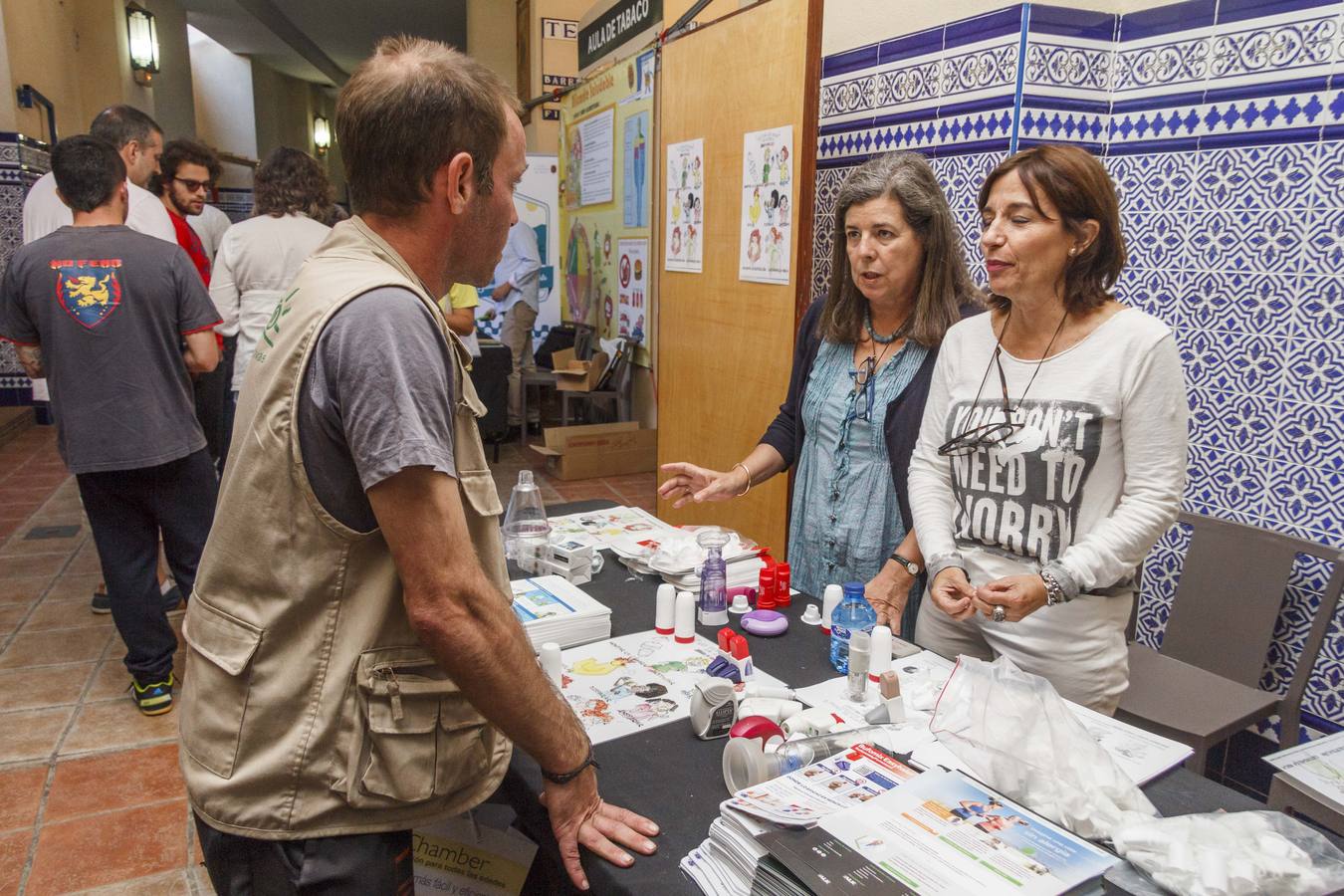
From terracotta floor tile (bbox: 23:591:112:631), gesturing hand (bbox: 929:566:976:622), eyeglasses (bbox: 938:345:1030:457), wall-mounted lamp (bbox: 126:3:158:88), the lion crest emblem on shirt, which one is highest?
wall-mounted lamp (bbox: 126:3:158:88)

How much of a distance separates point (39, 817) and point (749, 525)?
2521 millimetres

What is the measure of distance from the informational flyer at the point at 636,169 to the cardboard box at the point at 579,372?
40.0 inches

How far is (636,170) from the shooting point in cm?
579

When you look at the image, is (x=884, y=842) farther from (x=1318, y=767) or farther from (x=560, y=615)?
(x=1318, y=767)

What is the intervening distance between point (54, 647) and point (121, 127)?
85.2 inches

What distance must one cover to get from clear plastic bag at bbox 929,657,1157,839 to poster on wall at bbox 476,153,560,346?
254 inches

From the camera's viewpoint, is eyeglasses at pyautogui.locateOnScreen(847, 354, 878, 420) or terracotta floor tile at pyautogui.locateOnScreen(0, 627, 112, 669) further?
terracotta floor tile at pyautogui.locateOnScreen(0, 627, 112, 669)

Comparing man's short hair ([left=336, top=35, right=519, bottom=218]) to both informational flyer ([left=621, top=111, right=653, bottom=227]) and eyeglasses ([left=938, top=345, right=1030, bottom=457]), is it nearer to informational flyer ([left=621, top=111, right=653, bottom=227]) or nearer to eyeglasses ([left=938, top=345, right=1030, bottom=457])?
eyeglasses ([left=938, top=345, right=1030, bottom=457])

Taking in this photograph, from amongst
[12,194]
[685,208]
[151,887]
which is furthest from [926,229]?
[12,194]

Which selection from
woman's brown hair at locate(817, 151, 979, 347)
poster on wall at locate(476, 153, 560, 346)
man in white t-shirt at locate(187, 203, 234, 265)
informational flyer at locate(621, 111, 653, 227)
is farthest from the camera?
poster on wall at locate(476, 153, 560, 346)

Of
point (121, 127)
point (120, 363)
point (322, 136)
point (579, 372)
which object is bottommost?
point (579, 372)

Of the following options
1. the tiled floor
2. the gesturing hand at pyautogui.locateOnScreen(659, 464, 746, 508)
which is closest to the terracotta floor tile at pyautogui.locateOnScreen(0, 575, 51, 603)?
the tiled floor

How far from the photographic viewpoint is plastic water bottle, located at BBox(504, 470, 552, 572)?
2.16 metres

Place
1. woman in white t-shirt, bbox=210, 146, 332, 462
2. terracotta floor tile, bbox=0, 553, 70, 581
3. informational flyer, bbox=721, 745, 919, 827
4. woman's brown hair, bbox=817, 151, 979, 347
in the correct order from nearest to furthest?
informational flyer, bbox=721, 745, 919, 827
woman's brown hair, bbox=817, 151, 979, 347
woman in white t-shirt, bbox=210, 146, 332, 462
terracotta floor tile, bbox=0, 553, 70, 581
